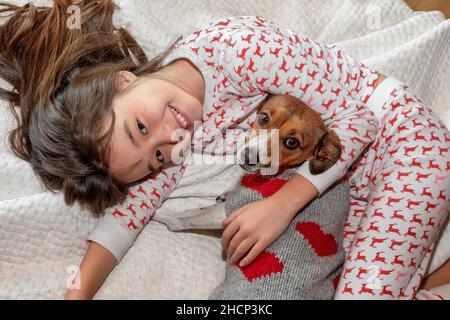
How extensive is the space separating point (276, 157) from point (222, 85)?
36 cm

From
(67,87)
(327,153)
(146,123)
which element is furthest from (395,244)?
(67,87)

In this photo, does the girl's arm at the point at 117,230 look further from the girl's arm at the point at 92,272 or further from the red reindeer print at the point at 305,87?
the red reindeer print at the point at 305,87

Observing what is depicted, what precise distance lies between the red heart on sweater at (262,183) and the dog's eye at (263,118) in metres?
0.20

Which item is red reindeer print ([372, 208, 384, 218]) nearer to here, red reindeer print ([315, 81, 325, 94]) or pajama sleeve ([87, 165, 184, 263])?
red reindeer print ([315, 81, 325, 94])

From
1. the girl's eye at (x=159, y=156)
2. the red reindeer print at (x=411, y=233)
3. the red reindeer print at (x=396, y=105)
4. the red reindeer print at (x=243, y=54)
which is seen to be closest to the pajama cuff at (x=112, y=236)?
the girl's eye at (x=159, y=156)

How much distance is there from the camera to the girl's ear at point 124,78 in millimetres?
2016

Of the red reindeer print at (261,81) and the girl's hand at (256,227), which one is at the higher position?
the red reindeer print at (261,81)

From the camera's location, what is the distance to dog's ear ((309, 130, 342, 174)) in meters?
1.91

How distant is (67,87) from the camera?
2033 millimetres

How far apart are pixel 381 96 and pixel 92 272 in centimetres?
131

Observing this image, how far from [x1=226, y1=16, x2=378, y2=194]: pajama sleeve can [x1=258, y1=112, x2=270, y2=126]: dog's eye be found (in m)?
0.10

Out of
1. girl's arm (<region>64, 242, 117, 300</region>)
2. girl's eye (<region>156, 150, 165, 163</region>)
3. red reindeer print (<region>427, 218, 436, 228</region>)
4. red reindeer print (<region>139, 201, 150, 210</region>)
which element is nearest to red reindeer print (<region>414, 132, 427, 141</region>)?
red reindeer print (<region>427, 218, 436, 228</region>)
